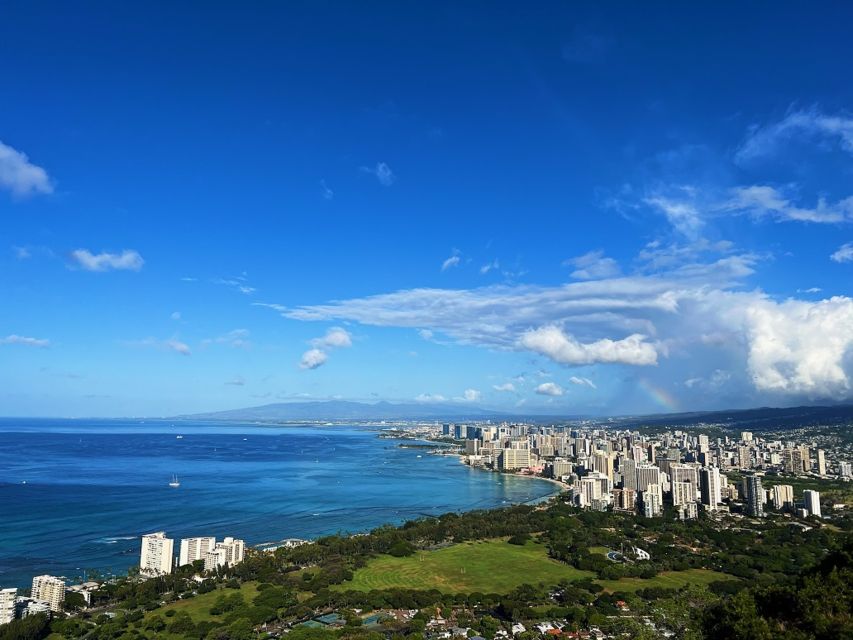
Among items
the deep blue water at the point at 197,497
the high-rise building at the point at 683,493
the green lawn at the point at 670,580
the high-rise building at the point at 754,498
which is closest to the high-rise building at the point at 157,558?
the deep blue water at the point at 197,497

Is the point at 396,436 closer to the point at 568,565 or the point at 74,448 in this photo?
the point at 74,448

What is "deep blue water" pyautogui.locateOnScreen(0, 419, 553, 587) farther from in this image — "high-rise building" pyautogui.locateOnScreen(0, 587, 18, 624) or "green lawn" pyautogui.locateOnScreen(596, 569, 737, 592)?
"green lawn" pyautogui.locateOnScreen(596, 569, 737, 592)

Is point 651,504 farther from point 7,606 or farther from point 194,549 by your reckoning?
point 7,606

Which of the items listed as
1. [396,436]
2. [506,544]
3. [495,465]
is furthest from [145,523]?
[396,436]

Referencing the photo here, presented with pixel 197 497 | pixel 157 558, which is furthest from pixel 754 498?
pixel 197 497

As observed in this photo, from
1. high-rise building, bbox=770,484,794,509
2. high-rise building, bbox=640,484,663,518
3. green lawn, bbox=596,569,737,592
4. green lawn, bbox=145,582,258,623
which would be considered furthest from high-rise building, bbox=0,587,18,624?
high-rise building, bbox=770,484,794,509
